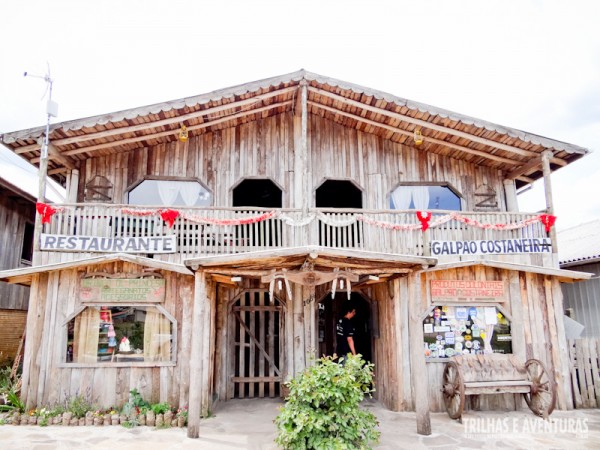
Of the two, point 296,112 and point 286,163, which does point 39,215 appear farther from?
point 296,112

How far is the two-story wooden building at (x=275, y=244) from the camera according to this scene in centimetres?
955

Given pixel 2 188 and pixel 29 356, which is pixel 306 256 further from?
pixel 2 188

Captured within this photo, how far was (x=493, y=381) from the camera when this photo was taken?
28.8ft

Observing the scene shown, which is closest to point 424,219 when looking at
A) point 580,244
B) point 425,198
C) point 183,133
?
point 425,198

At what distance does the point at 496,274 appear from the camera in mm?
10500

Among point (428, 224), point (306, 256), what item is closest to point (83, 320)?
point (306, 256)

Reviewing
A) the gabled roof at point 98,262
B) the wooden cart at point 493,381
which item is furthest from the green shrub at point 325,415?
the gabled roof at point 98,262

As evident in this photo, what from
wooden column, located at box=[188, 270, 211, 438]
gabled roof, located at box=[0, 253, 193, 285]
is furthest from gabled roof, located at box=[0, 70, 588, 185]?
wooden column, located at box=[188, 270, 211, 438]

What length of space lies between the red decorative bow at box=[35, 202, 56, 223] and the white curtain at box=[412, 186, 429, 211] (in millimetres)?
9048

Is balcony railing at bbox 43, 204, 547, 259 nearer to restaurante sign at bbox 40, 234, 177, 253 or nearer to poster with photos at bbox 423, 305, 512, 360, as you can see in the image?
restaurante sign at bbox 40, 234, 177, 253

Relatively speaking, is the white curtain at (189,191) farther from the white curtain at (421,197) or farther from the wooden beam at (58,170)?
the white curtain at (421,197)

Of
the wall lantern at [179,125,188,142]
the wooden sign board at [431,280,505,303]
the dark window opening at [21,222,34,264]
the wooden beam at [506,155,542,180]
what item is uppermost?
the wall lantern at [179,125,188,142]

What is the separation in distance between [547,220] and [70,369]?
11621mm

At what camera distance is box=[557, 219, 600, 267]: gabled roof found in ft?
48.8
